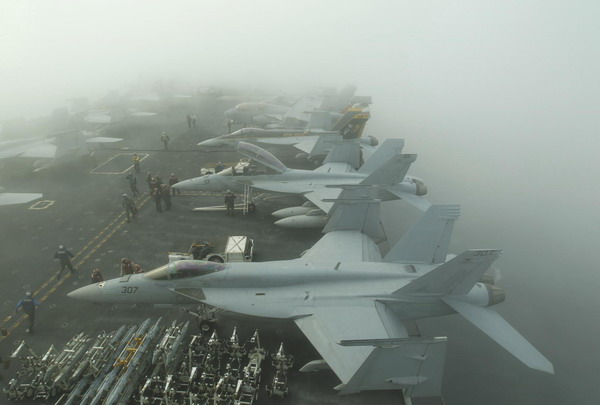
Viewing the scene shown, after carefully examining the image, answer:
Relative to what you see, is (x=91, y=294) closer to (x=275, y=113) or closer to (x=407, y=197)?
(x=407, y=197)

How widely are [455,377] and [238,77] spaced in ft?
334

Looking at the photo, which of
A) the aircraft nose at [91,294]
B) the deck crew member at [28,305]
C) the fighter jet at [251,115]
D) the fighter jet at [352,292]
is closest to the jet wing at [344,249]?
A: the fighter jet at [352,292]

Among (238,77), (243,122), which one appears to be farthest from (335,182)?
(238,77)

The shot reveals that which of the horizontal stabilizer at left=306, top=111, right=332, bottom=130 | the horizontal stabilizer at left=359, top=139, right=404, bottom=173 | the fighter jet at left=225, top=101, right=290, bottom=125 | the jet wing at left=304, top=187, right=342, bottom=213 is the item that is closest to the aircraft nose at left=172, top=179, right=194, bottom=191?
the jet wing at left=304, top=187, right=342, bottom=213

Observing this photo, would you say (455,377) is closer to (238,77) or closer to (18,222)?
(18,222)

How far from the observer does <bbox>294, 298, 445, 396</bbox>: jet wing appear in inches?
413

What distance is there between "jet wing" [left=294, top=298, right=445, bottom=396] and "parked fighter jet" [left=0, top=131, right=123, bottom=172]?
27971mm

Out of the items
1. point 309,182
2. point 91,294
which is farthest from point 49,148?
point 309,182

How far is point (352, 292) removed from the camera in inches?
553

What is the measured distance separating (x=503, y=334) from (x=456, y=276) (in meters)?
2.38

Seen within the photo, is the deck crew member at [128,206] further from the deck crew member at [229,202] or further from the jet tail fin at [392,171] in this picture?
the jet tail fin at [392,171]

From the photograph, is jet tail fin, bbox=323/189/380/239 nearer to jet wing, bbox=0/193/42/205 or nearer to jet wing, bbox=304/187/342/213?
jet wing, bbox=304/187/342/213

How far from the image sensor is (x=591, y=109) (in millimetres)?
85938

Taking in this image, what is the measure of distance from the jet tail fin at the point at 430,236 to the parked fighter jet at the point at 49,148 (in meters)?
29.0
